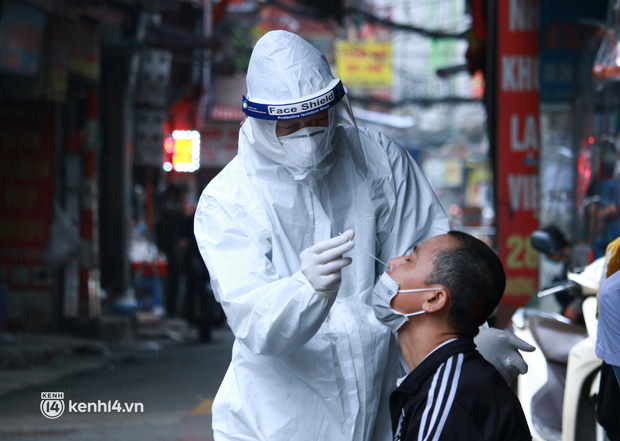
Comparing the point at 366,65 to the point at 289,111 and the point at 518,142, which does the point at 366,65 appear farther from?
the point at 289,111

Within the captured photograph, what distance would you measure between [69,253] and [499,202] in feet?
16.9

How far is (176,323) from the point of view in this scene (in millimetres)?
12734

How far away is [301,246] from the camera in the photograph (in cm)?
246

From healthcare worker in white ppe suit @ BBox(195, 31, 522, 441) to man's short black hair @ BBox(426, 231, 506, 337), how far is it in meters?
0.24

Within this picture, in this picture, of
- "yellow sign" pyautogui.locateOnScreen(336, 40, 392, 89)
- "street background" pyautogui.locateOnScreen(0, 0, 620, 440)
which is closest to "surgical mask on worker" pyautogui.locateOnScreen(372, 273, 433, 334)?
"street background" pyautogui.locateOnScreen(0, 0, 620, 440)

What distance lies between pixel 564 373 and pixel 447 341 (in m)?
2.70

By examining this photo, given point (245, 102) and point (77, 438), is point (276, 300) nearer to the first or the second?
point (245, 102)

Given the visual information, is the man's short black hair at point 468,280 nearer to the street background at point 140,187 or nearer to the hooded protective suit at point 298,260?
the hooded protective suit at point 298,260

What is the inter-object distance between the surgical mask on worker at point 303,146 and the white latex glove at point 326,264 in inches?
16.9

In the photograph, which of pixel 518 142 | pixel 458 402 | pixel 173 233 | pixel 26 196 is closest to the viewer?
pixel 458 402

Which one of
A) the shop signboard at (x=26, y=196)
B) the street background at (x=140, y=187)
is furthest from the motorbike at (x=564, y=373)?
the shop signboard at (x=26, y=196)

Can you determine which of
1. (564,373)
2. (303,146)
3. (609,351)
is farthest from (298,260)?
(564,373)

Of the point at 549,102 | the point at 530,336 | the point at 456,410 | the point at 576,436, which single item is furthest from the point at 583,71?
the point at 456,410

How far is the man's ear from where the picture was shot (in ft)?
6.70
